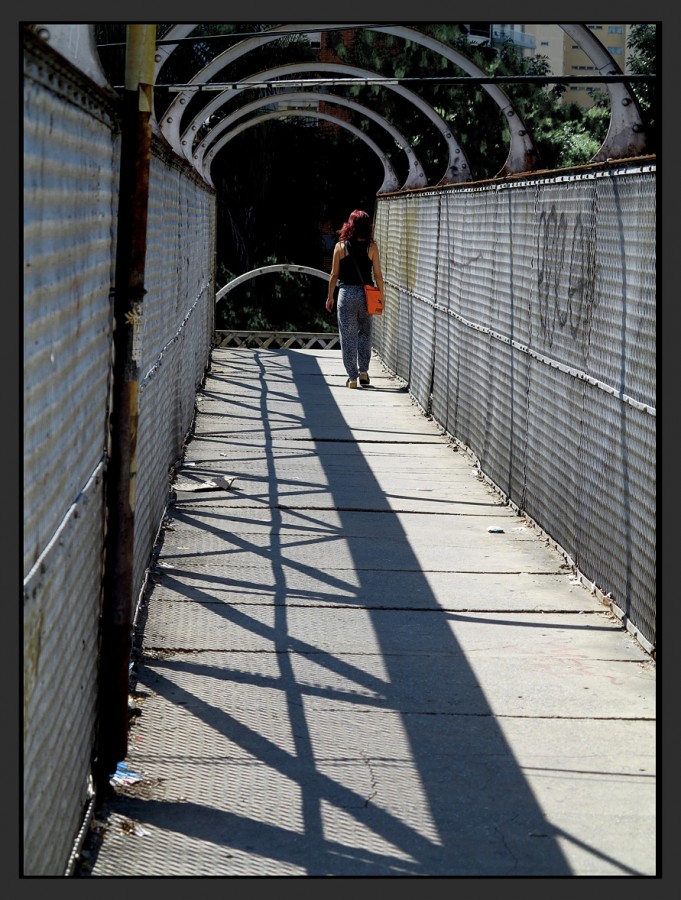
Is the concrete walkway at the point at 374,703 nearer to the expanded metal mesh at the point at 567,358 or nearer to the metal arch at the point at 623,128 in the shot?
the expanded metal mesh at the point at 567,358

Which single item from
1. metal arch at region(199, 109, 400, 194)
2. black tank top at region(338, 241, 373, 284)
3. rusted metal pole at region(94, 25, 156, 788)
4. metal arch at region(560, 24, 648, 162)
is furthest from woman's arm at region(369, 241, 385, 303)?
rusted metal pole at region(94, 25, 156, 788)

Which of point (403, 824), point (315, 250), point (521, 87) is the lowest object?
point (403, 824)

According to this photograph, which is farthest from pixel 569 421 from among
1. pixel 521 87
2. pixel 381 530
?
pixel 521 87

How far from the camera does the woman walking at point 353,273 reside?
14742 mm

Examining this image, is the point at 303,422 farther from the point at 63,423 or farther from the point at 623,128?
the point at 63,423

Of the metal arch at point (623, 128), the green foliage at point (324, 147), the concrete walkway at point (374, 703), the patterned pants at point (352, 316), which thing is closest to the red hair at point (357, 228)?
the patterned pants at point (352, 316)

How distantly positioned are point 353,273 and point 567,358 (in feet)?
24.6

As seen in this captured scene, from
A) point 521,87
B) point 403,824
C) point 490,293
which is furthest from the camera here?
point 521,87

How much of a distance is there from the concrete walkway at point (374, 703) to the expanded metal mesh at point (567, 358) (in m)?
0.35

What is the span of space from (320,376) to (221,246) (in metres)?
23.0

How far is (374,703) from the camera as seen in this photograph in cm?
523

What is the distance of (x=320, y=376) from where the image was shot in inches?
688

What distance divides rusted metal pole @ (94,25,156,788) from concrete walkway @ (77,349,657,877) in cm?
27
